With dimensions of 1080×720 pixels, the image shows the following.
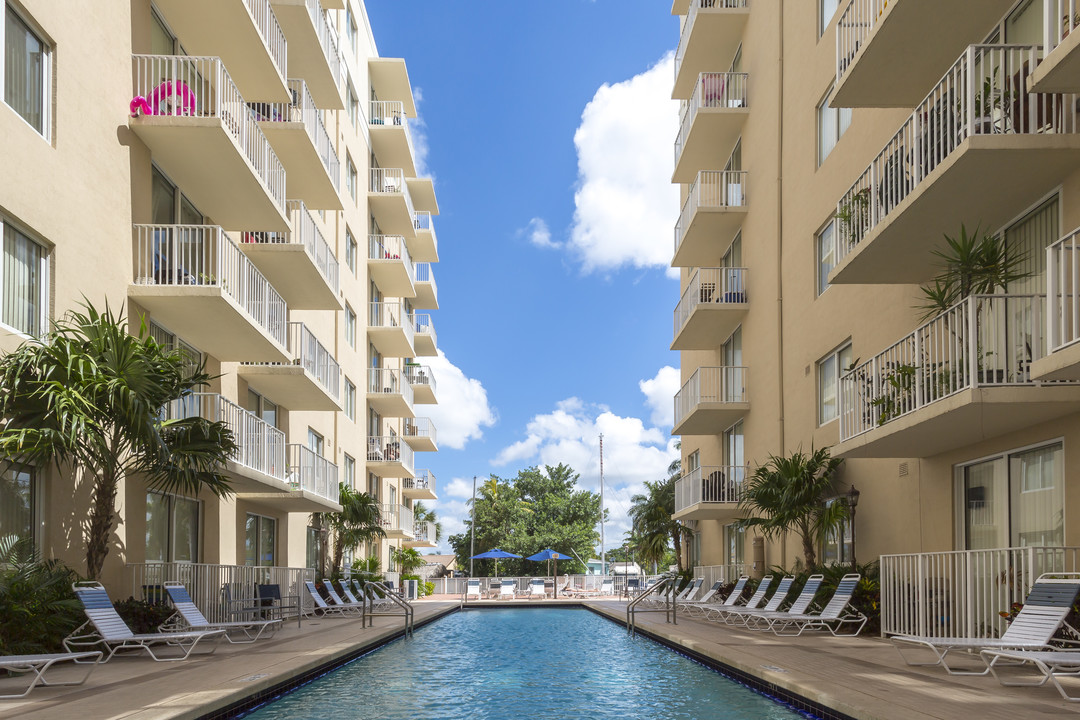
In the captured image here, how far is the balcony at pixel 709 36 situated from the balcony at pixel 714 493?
35.7 ft

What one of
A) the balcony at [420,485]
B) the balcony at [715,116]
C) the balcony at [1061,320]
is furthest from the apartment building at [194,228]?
the balcony at [420,485]

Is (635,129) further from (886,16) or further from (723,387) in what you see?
(886,16)

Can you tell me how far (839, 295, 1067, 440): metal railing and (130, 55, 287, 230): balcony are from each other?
32.7 feet

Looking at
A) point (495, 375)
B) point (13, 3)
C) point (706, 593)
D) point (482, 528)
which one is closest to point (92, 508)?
point (13, 3)

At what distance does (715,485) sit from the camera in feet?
80.7

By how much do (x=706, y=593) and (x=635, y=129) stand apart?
64.8 feet

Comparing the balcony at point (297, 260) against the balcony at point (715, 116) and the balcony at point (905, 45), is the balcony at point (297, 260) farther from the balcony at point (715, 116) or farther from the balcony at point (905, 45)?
the balcony at point (905, 45)

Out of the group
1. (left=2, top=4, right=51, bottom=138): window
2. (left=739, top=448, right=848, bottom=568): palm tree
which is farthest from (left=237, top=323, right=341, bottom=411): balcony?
(left=739, top=448, right=848, bottom=568): palm tree

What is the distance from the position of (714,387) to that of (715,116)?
6.99 metres

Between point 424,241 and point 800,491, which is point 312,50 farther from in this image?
point 424,241

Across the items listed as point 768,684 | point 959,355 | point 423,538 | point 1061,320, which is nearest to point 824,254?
point 959,355

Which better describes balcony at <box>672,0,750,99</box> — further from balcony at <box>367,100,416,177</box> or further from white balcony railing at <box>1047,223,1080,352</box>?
white balcony railing at <box>1047,223,1080,352</box>

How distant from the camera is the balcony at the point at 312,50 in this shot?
20.4m

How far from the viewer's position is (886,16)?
1194 centimetres
